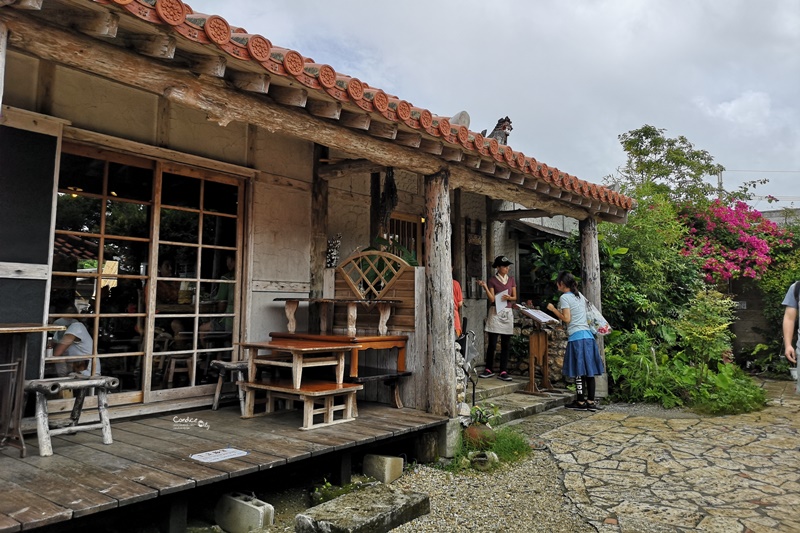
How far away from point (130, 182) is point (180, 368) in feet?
5.49

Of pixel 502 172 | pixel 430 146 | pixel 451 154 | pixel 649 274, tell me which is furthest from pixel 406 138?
pixel 649 274

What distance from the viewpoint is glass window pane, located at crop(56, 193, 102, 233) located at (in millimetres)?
4008

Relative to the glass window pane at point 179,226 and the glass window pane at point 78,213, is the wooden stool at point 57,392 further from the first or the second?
the glass window pane at point 179,226

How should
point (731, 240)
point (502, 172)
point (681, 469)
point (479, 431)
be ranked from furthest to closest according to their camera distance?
point (731, 240), point (502, 172), point (479, 431), point (681, 469)

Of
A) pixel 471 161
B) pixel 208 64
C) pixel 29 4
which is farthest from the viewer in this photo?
pixel 471 161

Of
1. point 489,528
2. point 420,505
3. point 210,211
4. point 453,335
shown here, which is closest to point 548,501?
point 489,528

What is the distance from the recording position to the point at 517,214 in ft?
28.6

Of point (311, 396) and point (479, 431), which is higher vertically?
point (311, 396)

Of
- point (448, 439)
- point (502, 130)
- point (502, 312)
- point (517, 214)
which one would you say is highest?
point (502, 130)

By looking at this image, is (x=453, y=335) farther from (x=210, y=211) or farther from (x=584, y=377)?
(x=584, y=377)

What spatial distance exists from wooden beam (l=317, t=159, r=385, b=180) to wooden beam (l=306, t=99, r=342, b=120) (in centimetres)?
136

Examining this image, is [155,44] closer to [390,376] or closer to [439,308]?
[439,308]

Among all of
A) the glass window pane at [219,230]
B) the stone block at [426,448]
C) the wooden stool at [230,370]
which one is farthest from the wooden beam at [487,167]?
the wooden stool at [230,370]

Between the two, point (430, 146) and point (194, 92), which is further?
point (430, 146)
